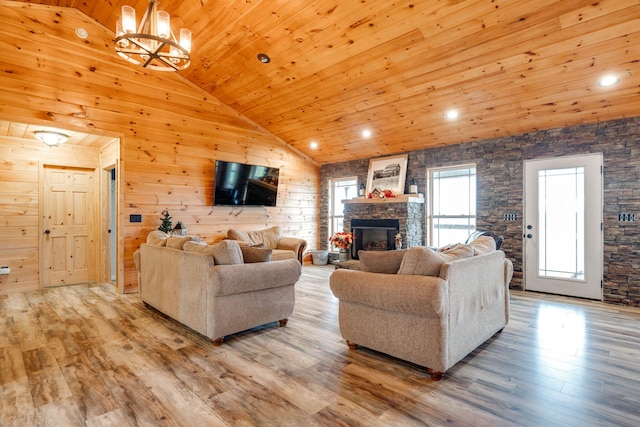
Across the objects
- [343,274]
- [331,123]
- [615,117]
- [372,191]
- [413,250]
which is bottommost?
[343,274]

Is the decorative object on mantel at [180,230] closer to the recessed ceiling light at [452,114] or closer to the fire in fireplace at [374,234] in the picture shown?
the fire in fireplace at [374,234]

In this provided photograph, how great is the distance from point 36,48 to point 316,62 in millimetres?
3752

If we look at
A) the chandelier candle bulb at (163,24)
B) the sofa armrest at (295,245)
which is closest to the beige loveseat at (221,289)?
the chandelier candle bulb at (163,24)

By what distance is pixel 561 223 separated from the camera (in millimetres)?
5059

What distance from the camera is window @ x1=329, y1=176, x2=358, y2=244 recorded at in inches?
320

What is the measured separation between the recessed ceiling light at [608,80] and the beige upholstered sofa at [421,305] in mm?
2704

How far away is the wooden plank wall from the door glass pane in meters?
5.03

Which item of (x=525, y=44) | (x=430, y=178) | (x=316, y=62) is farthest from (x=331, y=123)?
(x=525, y=44)

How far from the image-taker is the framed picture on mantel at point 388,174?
22.3 ft

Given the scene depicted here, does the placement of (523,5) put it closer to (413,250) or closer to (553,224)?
(413,250)

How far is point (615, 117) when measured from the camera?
4535 mm

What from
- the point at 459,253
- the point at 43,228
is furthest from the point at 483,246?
the point at 43,228

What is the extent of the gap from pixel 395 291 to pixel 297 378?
96 centimetres

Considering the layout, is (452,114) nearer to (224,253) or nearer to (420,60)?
(420,60)
